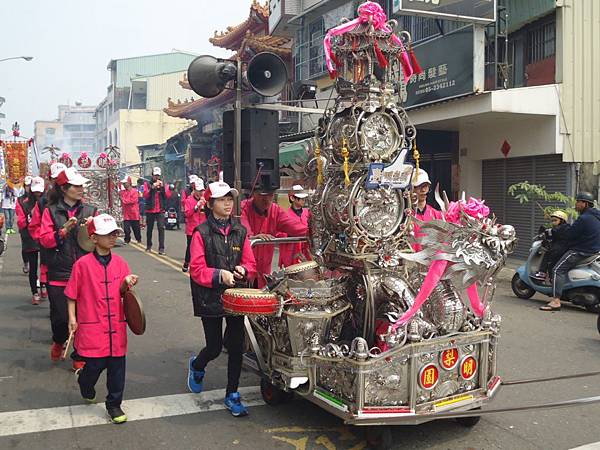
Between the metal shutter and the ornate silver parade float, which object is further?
the metal shutter

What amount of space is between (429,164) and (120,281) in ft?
44.5

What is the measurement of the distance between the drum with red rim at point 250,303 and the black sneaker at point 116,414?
114 cm

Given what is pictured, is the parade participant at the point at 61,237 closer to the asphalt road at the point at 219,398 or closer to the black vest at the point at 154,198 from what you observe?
the asphalt road at the point at 219,398

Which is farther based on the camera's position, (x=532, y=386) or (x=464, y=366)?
(x=532, y=386)

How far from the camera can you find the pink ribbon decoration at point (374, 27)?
4.62m

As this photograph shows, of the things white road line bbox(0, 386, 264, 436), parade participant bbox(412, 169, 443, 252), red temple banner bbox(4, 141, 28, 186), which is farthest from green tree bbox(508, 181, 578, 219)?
red temple banner bbox(4, 141, 28, 186)

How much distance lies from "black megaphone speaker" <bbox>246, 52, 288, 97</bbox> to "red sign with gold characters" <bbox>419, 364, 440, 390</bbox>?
127 inches

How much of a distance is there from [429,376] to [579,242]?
5622 mm

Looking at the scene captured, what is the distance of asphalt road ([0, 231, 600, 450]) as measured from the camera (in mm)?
4191

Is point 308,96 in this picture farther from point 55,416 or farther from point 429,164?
point 429,164

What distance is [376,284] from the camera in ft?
14.6

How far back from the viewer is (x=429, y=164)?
17.1 metres

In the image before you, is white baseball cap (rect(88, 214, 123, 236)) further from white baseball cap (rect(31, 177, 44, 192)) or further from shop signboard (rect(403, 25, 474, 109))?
shop signboard (rect(403, 25, 474, 109))

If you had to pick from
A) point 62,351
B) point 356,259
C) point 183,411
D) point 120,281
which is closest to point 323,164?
point 356,259
